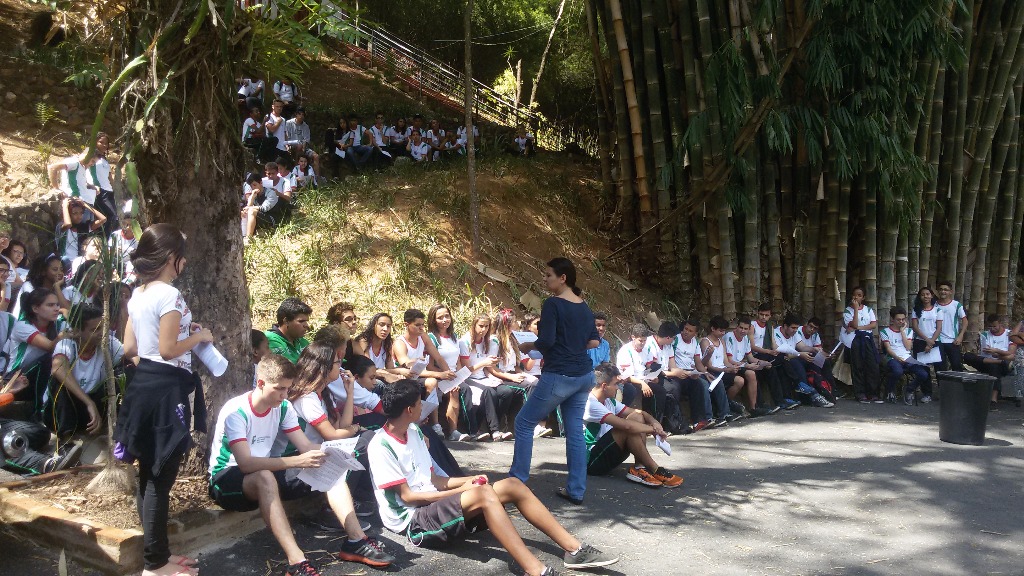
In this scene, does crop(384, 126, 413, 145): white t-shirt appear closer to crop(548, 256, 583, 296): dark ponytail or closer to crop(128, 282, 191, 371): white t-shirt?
crop(548, 256, 583, 296): dark ponytail

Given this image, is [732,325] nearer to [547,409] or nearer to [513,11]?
[547,409]

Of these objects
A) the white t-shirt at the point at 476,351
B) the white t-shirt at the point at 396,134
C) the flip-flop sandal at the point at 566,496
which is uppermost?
the white t-shirt at the point at 396,134

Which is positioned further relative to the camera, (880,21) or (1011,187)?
(1011,187)

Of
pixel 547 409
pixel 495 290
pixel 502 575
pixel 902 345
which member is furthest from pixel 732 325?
pixel 502 575

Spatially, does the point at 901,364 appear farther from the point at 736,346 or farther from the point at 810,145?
the point at 810,145

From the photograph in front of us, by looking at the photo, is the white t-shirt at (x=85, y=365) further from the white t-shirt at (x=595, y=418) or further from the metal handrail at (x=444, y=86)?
the metal handrail at (x=444, y=86)

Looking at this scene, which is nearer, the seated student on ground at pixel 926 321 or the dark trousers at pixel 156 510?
the dark trousers at pixel 156 510

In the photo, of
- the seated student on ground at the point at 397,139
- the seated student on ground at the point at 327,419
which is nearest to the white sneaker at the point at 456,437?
the seated student on ground at the point at 327,419

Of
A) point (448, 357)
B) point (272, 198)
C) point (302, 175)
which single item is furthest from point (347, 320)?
point (302, 175)

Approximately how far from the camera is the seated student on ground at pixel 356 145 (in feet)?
42.0

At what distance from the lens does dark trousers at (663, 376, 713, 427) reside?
8.55 m

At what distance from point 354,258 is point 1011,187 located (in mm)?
8987

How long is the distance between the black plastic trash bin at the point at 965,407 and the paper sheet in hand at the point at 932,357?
2.75 metres

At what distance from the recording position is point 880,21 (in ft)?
31.0
